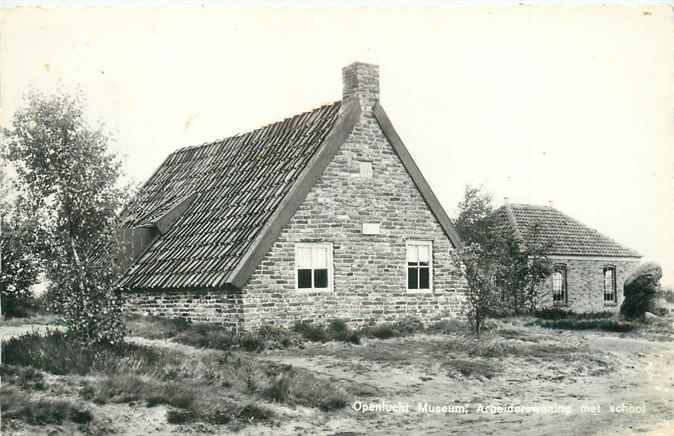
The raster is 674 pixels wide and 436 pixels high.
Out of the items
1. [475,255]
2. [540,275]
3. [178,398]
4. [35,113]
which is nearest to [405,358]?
[475,255]

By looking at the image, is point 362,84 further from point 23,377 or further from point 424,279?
point 23,377

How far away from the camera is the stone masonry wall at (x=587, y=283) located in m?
35.1

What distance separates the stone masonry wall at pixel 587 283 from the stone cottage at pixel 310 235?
1409 cm

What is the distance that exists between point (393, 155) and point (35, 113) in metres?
9.43

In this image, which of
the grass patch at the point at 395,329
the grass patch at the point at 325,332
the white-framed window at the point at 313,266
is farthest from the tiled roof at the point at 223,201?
the grass patch at the point at 395,329

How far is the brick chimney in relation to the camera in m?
21.3

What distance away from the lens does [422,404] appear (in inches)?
555

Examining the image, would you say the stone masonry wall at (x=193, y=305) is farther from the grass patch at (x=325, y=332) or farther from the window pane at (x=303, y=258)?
the window pane at (x=303, y=258)

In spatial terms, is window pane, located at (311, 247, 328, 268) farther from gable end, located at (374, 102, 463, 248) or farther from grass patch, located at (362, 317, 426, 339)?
gable end, located at (374, 102, 463, 248)

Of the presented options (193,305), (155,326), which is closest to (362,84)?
(193,305)

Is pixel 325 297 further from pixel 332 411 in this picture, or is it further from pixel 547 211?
pixel 547 211

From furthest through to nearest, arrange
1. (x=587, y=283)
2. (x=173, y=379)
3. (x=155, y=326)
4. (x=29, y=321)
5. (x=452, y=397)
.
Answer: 1. (x=587, y=283)
2. (x=29, y=321)
3. (x=155, y=326)
4. (x=452, y=397)
5. (x=173, y=379)

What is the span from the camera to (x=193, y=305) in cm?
1988

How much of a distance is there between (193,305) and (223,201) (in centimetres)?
331
